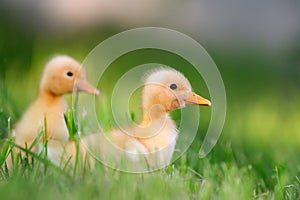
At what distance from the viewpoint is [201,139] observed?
3279mm

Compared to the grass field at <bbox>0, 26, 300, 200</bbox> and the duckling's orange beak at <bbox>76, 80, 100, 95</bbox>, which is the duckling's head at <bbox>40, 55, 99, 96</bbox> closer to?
the duckling's orange beak at <bbox>76, 80, 100, 95</bbox>

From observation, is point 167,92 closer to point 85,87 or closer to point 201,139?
point 85,87

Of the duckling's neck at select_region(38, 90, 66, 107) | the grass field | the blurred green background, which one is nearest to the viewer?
the grass field

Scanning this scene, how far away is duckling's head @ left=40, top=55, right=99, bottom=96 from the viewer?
2.64 meters

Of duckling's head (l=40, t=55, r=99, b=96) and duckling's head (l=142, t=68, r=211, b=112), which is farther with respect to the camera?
duckling's head (l=40, t=55, r=99, b=96)

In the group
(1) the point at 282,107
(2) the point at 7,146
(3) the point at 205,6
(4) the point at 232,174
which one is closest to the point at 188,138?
(4) the point at 232,174

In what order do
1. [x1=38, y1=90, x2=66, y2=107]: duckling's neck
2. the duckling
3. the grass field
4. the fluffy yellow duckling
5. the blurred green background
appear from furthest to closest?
the blurred green background < [x1=38, y1=90, x2=66, y2=107]: duckling's neck < the fluffy yellow duckling < the duckling < the grass field

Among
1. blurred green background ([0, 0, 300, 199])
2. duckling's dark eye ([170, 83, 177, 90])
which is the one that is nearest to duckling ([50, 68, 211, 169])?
duckling's dark eye ([170, 83, 177, 90])

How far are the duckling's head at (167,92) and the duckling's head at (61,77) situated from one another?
390 millimetres

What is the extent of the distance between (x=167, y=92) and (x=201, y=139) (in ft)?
3.27

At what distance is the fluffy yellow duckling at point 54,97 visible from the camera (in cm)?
255

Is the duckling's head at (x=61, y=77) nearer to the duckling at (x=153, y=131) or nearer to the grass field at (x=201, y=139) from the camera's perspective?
the grass field at (x=201, y=139)

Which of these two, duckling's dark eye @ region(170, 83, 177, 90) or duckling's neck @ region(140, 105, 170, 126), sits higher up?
duckling's dark eye @ region(170, 83, 177, 90)

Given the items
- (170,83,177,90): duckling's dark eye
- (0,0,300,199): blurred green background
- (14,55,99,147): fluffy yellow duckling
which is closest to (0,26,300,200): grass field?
(0,0,300,199): blurred green background
